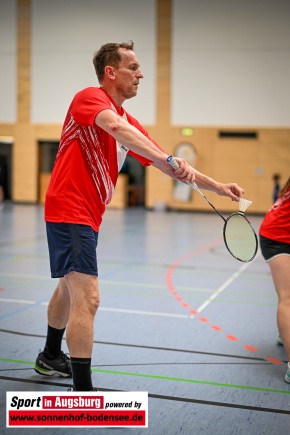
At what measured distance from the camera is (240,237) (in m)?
4.04

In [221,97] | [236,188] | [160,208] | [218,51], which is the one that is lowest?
[160,208]

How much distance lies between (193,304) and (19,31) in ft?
67.2

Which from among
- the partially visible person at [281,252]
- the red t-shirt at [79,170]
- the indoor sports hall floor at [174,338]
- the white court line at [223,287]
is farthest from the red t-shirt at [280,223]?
the white court line at [223,287]

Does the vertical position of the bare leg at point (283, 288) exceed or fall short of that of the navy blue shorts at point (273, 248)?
it falls short

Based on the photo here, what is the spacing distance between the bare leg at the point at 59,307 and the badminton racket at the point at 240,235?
115cm

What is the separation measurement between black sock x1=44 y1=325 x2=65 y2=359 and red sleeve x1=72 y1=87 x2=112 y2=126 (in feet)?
5.12

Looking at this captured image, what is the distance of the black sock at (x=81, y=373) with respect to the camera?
3361 mm

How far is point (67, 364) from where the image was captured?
408 centimetres

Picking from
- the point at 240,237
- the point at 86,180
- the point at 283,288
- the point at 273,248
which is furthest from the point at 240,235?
the point at 86,180

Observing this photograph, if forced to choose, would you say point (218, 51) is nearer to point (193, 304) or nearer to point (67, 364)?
point (193, 304)

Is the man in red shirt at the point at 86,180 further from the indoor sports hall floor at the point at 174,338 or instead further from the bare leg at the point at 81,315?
the indoor sports hall floor at the point at 174,338

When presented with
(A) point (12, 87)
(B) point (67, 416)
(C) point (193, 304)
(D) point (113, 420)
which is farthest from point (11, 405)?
(A) point (12, 87)

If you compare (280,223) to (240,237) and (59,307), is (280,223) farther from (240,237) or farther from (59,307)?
(59,307)

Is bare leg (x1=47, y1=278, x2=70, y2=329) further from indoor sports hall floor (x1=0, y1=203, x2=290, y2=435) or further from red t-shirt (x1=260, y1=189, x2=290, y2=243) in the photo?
red t-shirt (x1=260, y1=189, x2=290, y2=243)
